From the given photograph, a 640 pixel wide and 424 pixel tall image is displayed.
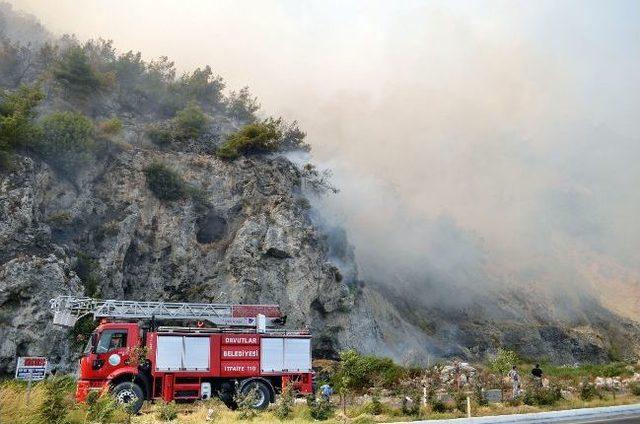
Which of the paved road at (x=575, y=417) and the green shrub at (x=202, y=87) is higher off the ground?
the green shrub at (x=202, y=87)

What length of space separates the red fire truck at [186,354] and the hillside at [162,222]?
5.59m

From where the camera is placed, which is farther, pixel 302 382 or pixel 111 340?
pixel 302 382

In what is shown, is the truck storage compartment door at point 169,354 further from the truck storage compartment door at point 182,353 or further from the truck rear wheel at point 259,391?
the truck rear wheel at point 259,391

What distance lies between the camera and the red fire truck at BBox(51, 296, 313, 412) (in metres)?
17.7

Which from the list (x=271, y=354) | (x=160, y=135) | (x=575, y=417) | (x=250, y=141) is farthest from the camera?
(x=160, y=135)

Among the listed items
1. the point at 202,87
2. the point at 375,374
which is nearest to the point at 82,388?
the point at 375,374

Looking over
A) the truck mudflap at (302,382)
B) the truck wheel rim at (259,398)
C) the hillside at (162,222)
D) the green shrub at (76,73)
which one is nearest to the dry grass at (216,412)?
the truck mudflap at (302,382)

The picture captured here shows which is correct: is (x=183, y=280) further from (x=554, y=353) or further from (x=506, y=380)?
(x=554, y=353)

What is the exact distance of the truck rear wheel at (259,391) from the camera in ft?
62.4

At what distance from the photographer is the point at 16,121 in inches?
1063

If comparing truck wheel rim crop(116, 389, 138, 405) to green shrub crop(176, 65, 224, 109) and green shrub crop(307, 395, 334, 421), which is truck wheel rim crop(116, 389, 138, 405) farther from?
green shrub crop(176, 65, 224, 109)

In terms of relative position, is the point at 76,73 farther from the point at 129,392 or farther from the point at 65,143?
the point at 129,392

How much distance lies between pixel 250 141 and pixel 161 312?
18.1m

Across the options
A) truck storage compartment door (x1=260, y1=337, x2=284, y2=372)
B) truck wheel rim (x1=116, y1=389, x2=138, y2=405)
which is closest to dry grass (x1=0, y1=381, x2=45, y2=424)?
truck wheel rim (x1=116, y1=389, x2=138, y2=405)
